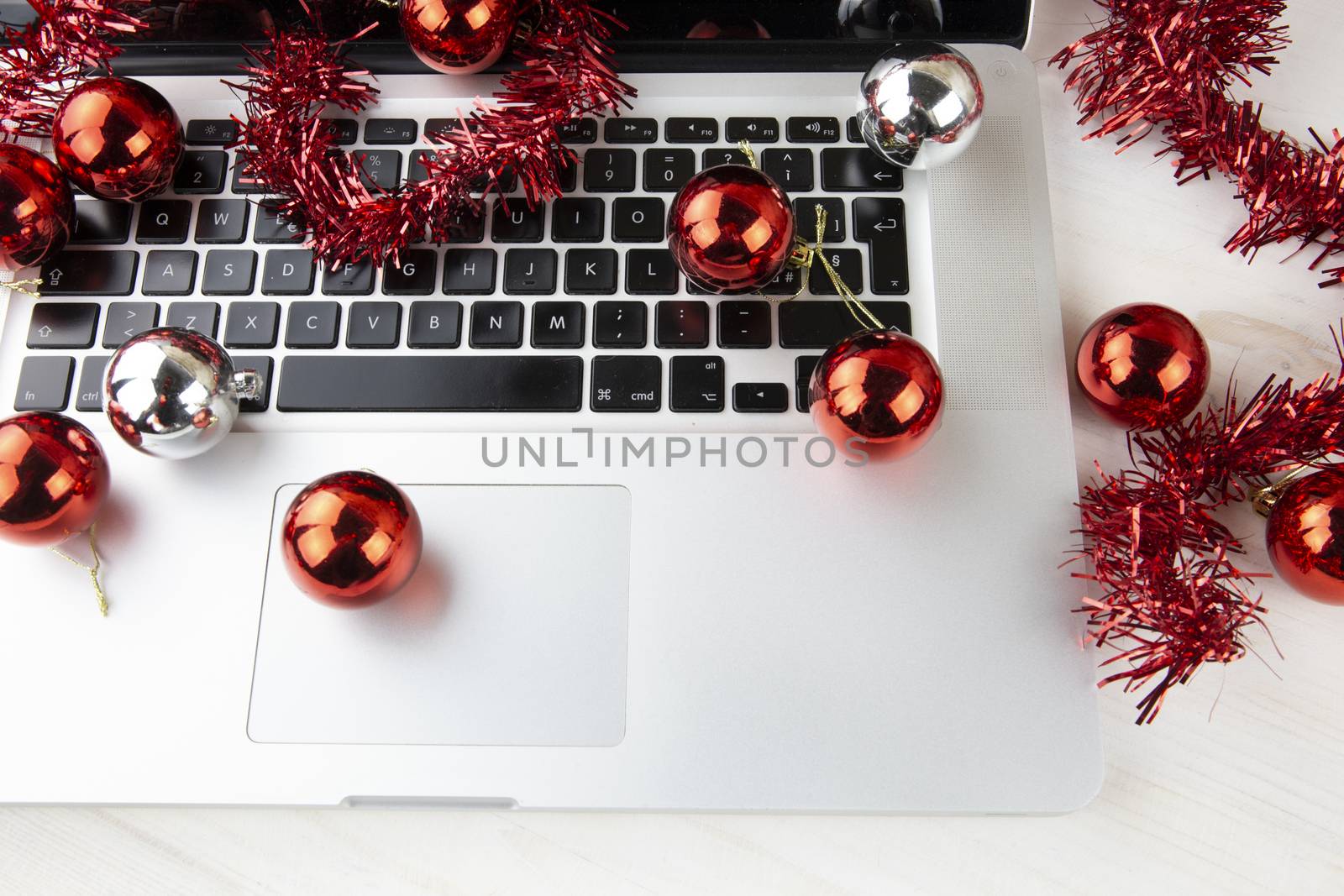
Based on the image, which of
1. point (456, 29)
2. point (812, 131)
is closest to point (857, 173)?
point (812, 131)

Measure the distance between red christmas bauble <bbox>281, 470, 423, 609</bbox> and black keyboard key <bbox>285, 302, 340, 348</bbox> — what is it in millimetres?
93

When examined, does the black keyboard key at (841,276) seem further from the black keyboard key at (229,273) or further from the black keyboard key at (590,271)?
the black keyboard key at (229,273)

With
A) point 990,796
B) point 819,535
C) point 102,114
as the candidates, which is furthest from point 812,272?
point 102,114

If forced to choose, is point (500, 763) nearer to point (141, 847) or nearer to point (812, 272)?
point (141, 847)

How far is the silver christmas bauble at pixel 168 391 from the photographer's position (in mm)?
441

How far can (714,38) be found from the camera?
0.54 metres

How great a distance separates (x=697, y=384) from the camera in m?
0.48

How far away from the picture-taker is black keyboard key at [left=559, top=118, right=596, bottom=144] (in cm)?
53

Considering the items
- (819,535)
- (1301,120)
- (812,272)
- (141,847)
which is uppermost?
(1301,120)

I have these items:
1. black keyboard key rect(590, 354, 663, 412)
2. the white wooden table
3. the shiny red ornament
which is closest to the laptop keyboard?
black keyboard key rect(590, 354, 663, 412)

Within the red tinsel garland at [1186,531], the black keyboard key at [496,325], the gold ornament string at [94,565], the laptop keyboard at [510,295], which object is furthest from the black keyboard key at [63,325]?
the red tinsel garland at [1186,531]

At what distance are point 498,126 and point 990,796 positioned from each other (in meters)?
0.43

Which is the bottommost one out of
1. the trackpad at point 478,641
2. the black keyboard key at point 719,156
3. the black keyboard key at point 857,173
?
the trackpad at point 478,641

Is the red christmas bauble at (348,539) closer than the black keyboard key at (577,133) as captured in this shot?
Yes
